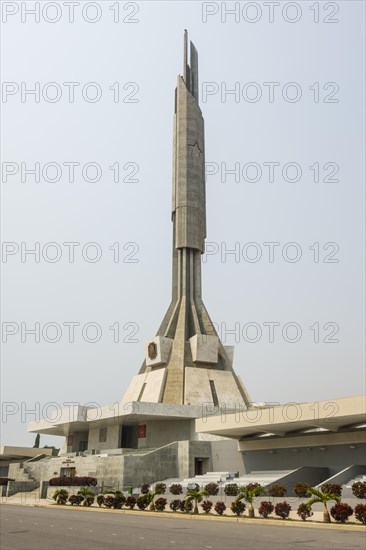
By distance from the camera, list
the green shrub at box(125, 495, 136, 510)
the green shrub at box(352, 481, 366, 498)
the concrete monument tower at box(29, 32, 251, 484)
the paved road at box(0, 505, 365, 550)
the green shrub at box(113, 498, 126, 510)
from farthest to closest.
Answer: the concrete monument tower at box(29, 32, 251, 484)
the green shrub at box(113, 498, 126, 510)
the green shrub at box(125, 495, 136, 510)
the green shrub at box(352, 481, 366, 498)
the paved road at box(0, 505, 365, 550)

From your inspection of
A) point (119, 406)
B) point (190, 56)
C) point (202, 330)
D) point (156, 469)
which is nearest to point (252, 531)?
point (156, 469)

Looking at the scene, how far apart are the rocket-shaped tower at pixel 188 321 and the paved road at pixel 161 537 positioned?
29030 millimetres

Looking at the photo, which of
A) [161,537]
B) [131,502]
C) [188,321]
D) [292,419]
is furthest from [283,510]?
[188,321]

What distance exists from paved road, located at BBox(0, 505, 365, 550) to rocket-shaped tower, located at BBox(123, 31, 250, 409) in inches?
1143

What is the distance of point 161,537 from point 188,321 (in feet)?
133

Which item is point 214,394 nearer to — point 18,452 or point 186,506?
point 186,506

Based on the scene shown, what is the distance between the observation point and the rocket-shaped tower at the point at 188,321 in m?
50.2

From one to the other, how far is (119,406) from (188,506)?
1916 centimetres

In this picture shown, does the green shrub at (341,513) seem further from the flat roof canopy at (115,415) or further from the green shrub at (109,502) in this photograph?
the flat roof canopy at (115,415)

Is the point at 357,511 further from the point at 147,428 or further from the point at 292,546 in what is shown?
the point at 147,428

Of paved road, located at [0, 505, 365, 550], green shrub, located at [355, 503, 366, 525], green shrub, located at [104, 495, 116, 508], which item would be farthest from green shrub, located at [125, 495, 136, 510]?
green shrub, located at [355, 503, 366, 525]

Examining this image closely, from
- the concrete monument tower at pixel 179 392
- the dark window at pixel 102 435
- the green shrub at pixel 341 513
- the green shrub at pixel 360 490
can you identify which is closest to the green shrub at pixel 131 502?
the concrete monument tower at pixel 179 392

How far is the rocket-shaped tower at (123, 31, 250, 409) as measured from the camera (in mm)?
50219

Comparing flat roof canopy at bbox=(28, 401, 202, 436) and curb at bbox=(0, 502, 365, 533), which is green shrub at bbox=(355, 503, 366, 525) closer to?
curb at bbox=(0, 502, 365, 533)
